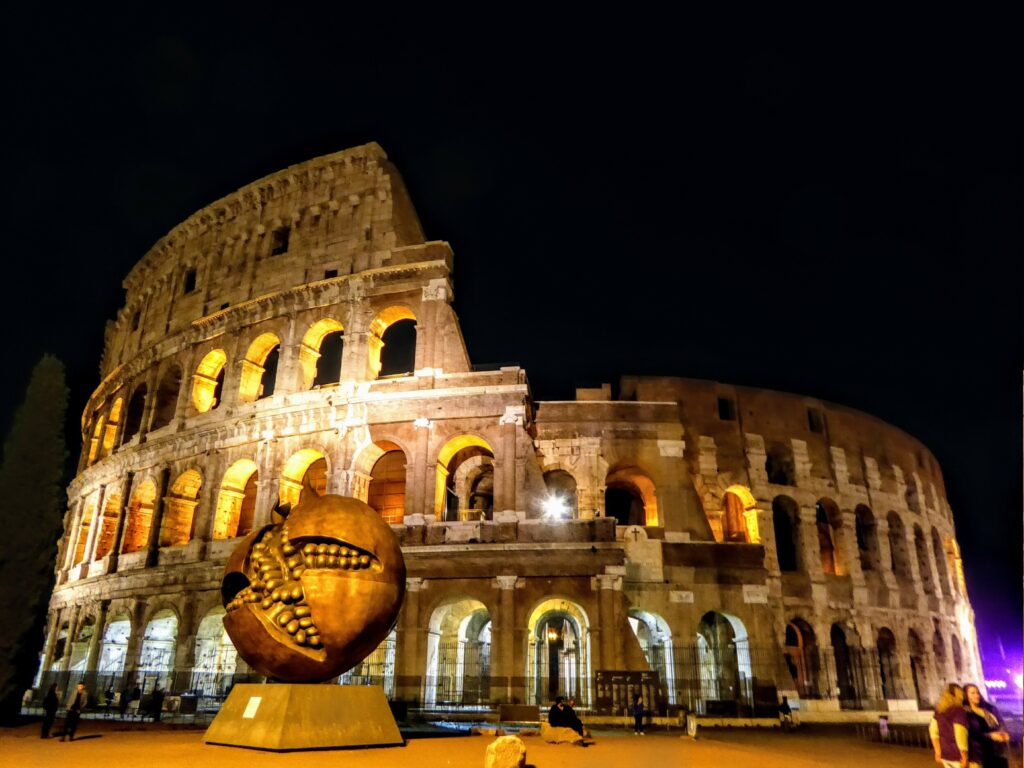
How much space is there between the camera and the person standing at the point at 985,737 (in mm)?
6555

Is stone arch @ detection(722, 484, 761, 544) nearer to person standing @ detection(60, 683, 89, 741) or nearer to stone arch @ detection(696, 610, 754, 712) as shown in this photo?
stone arch @ detection(696, 610, 754, 712)

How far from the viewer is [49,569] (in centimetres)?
1738

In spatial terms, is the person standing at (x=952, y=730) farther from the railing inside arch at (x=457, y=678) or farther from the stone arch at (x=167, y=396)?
the stone arch at (x=167, y=396)

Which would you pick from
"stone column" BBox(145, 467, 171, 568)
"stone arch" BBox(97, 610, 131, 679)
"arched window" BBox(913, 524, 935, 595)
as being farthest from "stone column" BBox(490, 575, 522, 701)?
"arched window" BBox(913, 524, 935, 595)

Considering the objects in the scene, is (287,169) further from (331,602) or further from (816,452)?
(816,452)

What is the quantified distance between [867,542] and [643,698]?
16.3 meters

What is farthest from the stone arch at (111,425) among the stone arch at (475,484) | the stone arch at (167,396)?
the stone arch at (475,484)

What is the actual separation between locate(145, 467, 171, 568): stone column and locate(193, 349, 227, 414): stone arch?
8.29 feet

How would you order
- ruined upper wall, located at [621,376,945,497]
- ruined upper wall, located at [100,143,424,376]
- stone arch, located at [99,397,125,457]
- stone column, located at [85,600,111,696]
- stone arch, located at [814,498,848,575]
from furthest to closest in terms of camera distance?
stone arch, located at [99,397,125,457], stone arch, located at [814,498,848,575], ruined upper wall, located at [621,376,945,497], ruined upper wall, located at [100,143,424,376], stone column, located at [85,600,111,696]

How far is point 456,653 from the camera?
67.2 ft

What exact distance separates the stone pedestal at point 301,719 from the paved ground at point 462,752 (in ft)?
0.55

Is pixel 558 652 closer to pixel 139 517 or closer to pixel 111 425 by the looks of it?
pixel 139 517

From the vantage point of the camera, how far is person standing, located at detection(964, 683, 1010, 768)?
6555 millimetres

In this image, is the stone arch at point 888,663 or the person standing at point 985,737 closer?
the person standing at point 985,737
